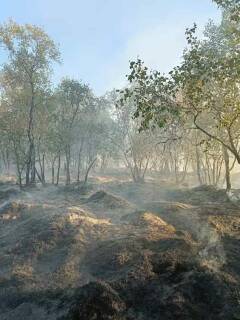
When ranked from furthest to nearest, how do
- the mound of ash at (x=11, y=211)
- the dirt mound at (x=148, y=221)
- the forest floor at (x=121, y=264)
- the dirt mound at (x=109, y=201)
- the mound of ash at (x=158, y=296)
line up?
the dirt mound at (x=109, y=201)
the mound of ash at (x=11, y=211)
the dirt mound at (x=148, y=221)
the forest floor at (x=121, y=264)
the mound of ash at (x=158, y=296)

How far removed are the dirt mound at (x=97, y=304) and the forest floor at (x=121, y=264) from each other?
0.13 ft

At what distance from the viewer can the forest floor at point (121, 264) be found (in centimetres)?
1805

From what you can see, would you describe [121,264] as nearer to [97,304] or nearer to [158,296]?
[158,296]

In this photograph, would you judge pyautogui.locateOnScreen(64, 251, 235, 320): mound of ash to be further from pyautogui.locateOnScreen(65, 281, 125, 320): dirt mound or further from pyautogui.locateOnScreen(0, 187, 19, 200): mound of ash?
pyautogui.locateOnScreen(0, 187, 19, 200): mound of ash

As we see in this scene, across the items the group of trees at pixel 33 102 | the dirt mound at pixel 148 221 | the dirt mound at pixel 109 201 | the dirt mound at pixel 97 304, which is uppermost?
the group of trees at pixel 33 102

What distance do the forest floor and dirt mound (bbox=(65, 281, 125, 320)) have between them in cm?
4

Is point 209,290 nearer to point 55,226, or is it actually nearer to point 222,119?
point 222,119

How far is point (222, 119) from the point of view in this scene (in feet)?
87.6

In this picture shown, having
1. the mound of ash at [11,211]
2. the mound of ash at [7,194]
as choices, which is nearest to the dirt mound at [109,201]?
the mound of ash at [11,211]

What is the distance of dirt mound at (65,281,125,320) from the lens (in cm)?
1728

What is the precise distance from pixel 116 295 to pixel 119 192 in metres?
44.4

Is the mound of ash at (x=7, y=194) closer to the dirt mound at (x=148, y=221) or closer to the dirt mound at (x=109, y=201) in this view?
the dirt mound at (x=109, y=201)

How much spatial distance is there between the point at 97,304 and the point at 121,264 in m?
5.28

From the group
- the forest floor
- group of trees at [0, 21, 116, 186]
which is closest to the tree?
group of trees at [0, 21, 116, 186]
